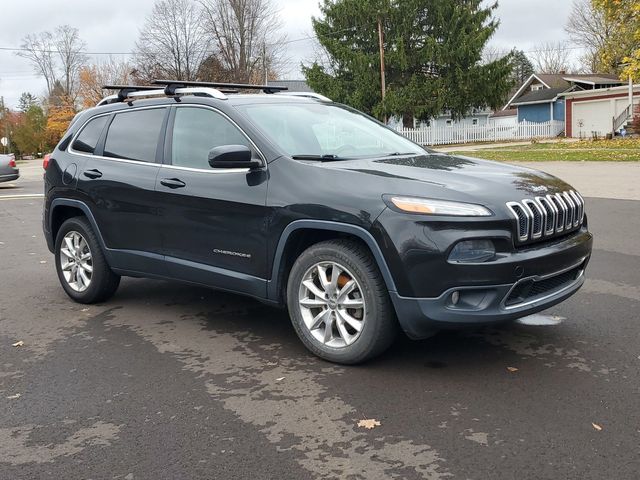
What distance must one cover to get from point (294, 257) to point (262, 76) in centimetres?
5567

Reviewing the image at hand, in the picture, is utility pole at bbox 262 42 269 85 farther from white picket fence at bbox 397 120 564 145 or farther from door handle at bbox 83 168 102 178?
door handle at bbox 83 168 102 178

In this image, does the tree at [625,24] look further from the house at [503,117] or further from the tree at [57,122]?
the tree at [57,122]

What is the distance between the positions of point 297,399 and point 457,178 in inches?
64.5

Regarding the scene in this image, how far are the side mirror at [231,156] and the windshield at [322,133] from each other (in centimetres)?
30

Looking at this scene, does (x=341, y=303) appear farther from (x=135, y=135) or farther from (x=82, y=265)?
(x=82, y=265)

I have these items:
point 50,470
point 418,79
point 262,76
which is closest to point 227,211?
point 50,470

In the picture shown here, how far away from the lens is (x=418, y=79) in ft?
138

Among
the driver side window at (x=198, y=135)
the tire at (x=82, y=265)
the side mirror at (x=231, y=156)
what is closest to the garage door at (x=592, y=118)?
the tire at (x=82, y=265)

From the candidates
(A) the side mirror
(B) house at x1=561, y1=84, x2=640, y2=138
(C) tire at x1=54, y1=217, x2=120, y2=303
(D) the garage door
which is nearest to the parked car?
(C) tire at x1=54, y1=217, x2=120, y2=303

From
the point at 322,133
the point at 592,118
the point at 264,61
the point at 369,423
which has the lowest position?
the point at 369,423

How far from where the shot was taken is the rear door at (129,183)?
5.29m

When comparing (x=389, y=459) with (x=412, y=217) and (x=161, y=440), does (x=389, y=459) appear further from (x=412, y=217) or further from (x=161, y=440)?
(x=412, y=217)

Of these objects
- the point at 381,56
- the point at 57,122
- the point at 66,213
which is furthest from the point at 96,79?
the point at 66,213

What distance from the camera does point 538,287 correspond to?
408 cm
